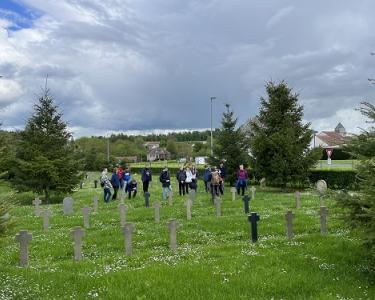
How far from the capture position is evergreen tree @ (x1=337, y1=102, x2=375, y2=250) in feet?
28.1

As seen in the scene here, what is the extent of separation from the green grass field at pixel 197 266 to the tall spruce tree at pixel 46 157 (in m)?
15.5

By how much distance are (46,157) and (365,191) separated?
25.5 meters

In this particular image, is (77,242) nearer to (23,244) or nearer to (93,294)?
(23,244)

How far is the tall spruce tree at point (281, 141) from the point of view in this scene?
3162cm

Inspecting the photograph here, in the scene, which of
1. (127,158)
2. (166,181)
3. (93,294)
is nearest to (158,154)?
(127,158)

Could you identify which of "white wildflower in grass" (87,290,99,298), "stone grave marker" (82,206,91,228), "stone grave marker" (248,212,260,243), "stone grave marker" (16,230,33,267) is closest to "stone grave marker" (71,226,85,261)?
"stone grave marker" (16,230,33,267)

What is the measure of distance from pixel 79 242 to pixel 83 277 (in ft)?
7.38

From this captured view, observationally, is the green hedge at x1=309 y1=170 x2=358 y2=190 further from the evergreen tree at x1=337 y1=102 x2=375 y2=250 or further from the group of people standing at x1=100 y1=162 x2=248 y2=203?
the evergreen tree at x1=337 y1=102 x2=375 y2=250

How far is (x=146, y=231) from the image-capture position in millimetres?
15164

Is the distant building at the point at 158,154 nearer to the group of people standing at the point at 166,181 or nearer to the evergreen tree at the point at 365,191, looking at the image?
the group of people standing at the point at 166,181

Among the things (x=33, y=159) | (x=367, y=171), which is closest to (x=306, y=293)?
(x=367, y=171)

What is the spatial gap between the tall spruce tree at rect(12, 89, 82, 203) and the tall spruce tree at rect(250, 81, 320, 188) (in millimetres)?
12416

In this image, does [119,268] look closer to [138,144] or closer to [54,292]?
[54,292]

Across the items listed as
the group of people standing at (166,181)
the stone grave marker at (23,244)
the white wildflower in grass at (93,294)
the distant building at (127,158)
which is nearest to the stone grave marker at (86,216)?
the stone grave marker at (23,244)
